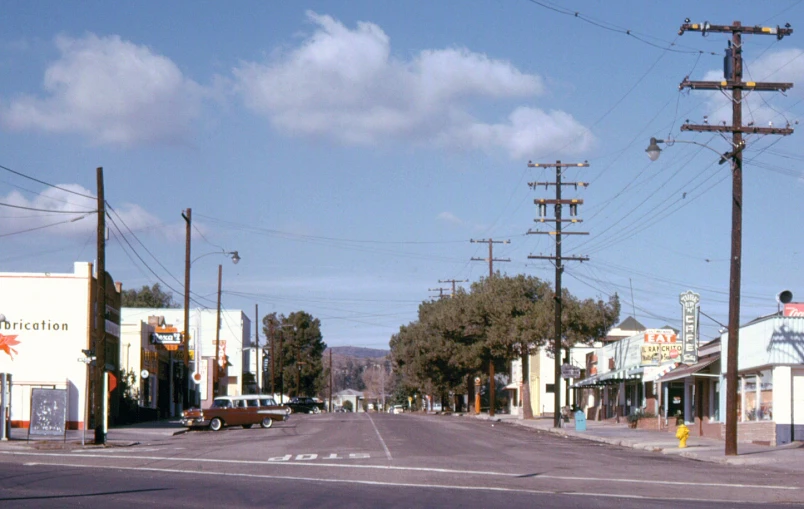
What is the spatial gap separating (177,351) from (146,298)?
5324cm

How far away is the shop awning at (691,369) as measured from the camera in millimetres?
40250

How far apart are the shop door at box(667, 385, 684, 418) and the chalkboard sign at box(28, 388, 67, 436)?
94.0ft

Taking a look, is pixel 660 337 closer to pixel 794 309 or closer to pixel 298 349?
pixel 794 309

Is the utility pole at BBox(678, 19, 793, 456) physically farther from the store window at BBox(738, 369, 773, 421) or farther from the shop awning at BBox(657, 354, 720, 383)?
the shop awning at BBox(657, 354, 720, 383)

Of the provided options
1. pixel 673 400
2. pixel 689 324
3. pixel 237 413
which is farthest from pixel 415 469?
pixel 673 400

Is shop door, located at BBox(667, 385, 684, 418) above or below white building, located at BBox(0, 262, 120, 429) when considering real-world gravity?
below

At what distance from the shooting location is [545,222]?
50.3 metres

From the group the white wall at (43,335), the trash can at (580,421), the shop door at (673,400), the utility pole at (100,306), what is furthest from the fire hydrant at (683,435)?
the white wall at (43,335)

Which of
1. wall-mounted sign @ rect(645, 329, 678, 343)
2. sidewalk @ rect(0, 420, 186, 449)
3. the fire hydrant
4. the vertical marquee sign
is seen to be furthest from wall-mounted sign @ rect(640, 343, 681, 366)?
sidewalk @ rect(0, 420, 186, 449)

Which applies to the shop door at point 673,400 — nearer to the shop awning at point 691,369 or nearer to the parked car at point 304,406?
the shop awning at point 691,369

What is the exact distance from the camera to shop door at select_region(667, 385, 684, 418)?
48156 millimetres

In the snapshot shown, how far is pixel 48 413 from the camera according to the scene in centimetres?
3266

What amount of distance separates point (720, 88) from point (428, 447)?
14.2 metres

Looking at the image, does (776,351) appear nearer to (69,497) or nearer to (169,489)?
(169,489)
